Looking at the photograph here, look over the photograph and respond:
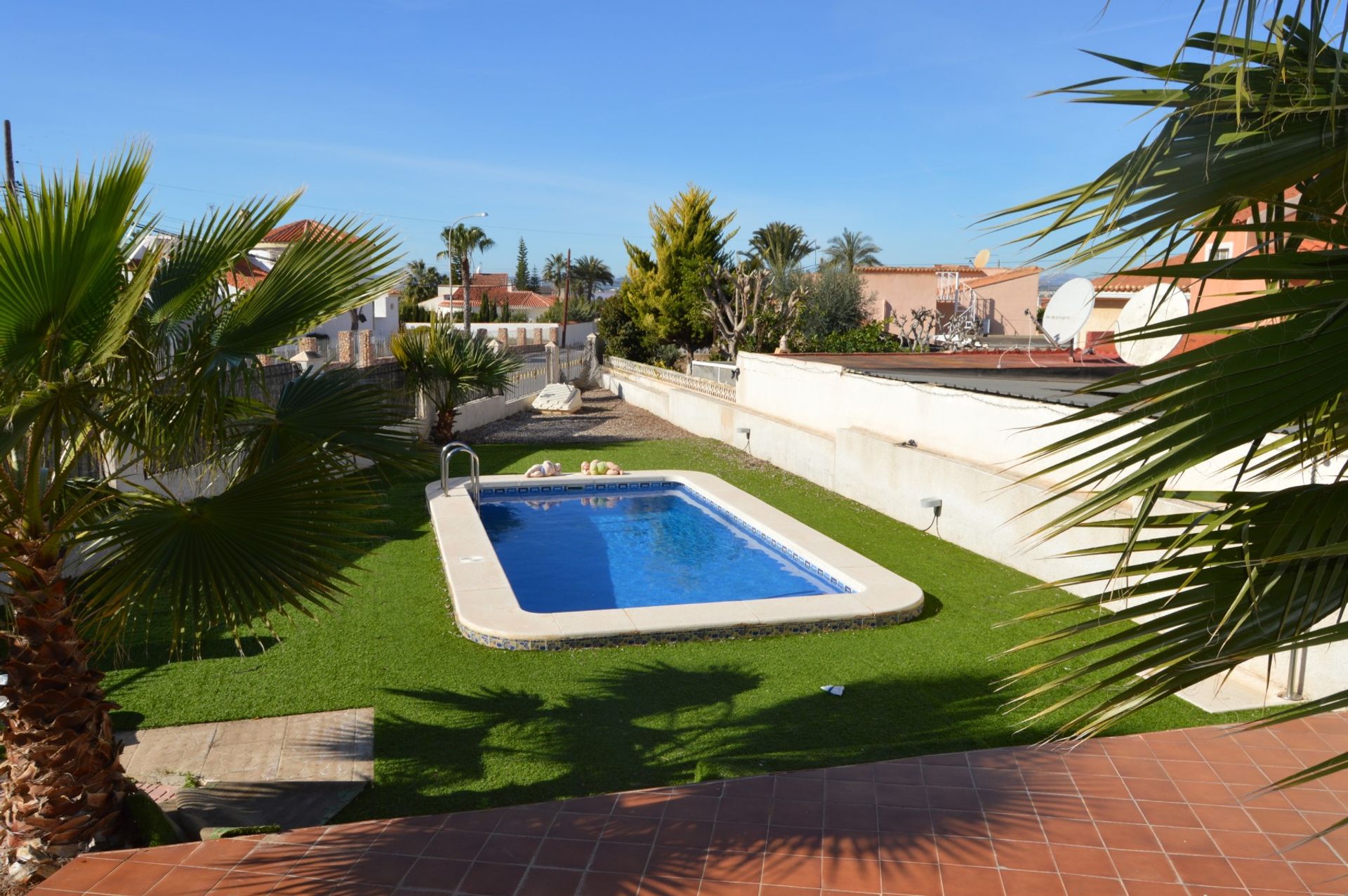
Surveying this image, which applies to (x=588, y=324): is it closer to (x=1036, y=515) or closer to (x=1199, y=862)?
(x=1036, y=515)

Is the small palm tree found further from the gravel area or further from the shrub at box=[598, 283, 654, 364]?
the gravel area

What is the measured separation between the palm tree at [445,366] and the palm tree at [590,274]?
246ft

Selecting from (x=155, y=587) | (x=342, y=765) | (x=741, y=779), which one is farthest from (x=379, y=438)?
(x=741, y=779)

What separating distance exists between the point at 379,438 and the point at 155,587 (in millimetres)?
1392

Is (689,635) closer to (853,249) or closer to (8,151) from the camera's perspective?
(8,151)

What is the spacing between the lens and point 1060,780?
573cm

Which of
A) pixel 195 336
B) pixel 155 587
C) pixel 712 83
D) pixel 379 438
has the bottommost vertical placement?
pixel 155 587

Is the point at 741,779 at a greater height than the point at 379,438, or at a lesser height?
lesser

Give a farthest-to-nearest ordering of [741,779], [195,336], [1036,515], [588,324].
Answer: [588,324]
[1036,515]
[741,779]
[195,336]

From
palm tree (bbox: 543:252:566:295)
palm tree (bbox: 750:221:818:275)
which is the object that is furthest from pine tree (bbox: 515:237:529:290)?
palm tree (bbox: 750:221:818:275)

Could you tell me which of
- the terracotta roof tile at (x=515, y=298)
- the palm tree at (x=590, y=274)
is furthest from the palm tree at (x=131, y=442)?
the palm tree at (x=590, y=274)

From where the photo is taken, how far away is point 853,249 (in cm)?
6950

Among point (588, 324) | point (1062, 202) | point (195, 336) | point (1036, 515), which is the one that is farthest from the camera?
point (588, 324)

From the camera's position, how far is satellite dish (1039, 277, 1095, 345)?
11905 millimetres
